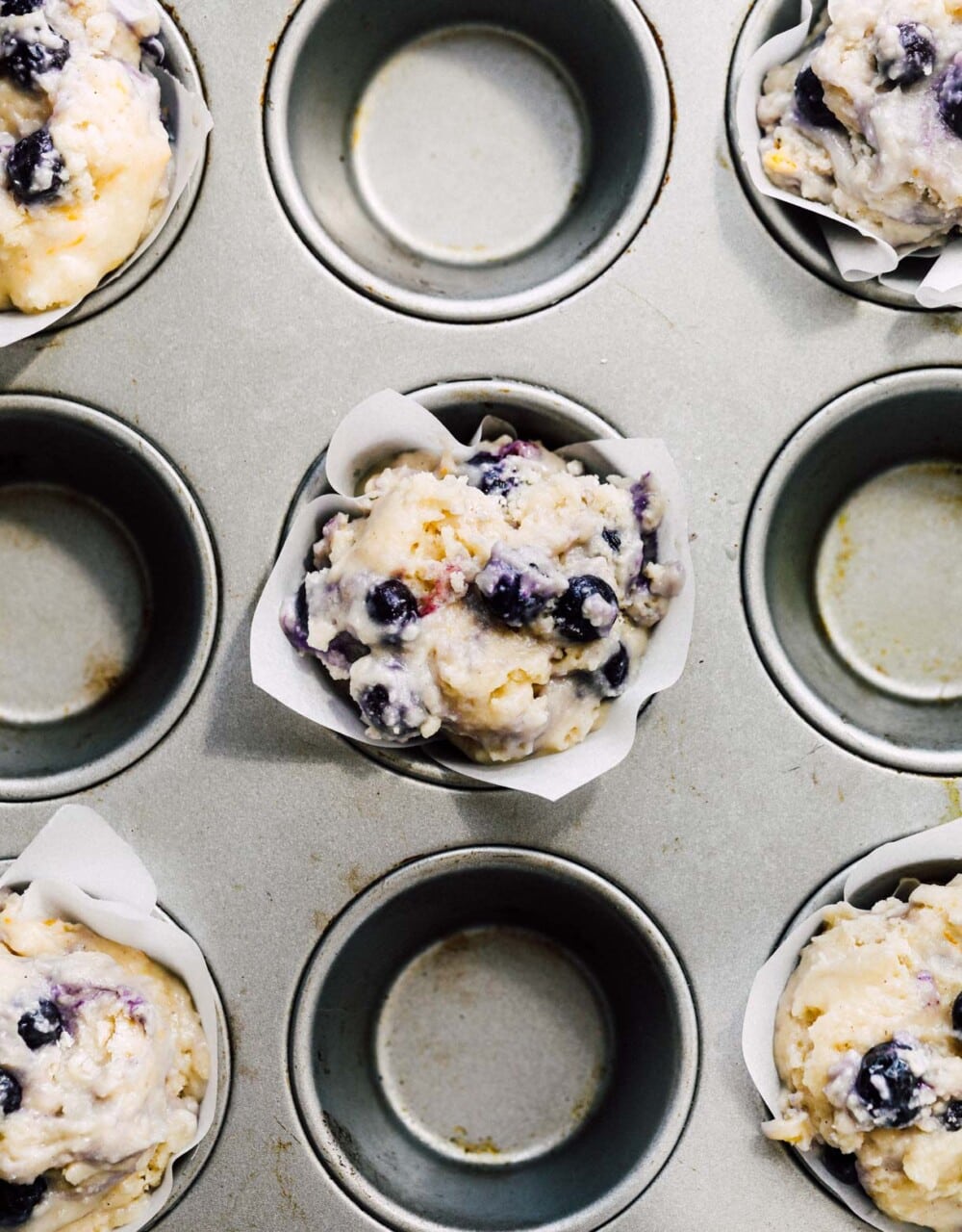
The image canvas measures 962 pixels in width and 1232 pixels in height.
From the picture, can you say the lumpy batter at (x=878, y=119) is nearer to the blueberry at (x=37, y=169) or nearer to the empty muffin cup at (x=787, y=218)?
the empty muffin cup at (x=787, y=218)

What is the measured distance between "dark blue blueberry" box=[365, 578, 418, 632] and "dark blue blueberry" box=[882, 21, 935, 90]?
34.9 inches

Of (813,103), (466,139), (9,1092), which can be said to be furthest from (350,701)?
(813,103)

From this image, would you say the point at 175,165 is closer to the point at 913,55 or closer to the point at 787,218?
the point at 787,218

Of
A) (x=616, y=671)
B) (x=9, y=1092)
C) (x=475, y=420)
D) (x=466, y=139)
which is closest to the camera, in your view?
(x=9, y=1092)

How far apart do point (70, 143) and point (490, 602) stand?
76 cm

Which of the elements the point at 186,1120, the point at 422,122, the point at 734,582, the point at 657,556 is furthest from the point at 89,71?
the point at 186,1120

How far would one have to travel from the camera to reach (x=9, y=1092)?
1.42 m

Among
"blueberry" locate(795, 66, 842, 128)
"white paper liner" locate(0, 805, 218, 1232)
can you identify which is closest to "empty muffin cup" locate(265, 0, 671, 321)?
"blueberry" locate(795, 66, 842, 128)

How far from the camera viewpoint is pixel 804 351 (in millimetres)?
1624

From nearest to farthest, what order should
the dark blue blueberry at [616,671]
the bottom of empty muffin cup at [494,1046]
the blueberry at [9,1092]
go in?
1. the blueberry at [9,1092]
2. the dark blue blueberry at [616,671]
3. the bottom of empty muffin cup at [494,1046]

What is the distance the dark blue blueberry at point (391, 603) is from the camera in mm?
1443

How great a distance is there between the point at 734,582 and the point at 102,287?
3.09 feet

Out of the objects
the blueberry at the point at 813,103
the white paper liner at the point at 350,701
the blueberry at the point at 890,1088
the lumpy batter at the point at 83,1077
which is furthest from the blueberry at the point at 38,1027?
the blueberry at the point at 813,103

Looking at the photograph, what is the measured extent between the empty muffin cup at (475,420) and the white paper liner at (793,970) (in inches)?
17.9
